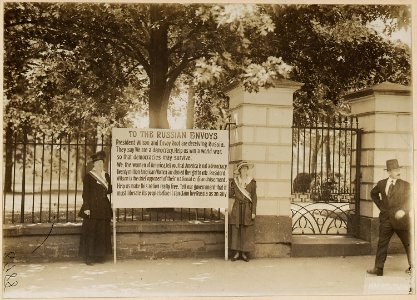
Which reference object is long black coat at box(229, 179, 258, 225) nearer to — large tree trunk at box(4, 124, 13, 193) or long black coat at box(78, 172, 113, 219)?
long black coat at box(78, 172, 113, 219)

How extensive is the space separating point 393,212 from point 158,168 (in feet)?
10.8

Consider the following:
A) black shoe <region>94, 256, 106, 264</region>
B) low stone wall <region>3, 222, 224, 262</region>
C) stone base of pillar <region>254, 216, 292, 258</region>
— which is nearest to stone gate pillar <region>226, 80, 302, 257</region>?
stone base of pillar <region>254, 216, 292, 258</region>

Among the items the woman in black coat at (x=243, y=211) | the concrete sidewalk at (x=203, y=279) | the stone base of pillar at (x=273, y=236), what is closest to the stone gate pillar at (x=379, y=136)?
the concrete sidewalk at (x=203, y=279)

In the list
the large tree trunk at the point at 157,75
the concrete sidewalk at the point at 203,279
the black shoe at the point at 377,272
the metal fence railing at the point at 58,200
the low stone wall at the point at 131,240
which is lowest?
the concrete sidewalk at the point at 203,279

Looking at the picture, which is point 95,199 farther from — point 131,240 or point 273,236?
point 273,236

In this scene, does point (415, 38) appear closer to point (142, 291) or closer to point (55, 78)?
point (142, 291)

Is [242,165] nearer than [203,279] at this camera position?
No

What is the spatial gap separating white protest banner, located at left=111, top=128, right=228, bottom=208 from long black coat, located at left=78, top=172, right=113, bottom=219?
1.34ft

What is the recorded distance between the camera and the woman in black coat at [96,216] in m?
7.36

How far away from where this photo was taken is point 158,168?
705cm

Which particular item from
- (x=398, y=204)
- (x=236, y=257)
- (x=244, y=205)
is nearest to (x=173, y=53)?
(x=244, y=205)

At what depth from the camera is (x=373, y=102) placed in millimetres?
8203

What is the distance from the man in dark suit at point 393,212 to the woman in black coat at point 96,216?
388cm

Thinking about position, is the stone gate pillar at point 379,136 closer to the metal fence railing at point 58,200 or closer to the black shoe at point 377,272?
the black shoe at point 377,272
